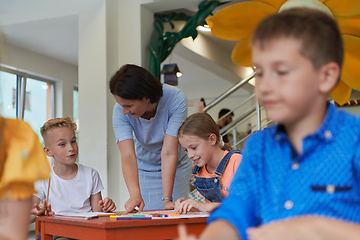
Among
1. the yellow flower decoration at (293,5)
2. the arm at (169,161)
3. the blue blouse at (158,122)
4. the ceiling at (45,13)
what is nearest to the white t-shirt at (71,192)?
the blue blouse at (158,122)

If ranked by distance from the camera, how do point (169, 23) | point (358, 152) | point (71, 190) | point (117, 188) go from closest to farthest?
1. point (358, 152)
2. point (71, 190)
3. point (117, 188)
4. point (169, 23)

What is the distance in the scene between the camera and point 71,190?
2104 millimetres

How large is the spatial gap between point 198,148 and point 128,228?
751mm

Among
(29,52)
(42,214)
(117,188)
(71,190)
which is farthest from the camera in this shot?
(29,52)

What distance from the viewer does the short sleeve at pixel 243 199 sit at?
0.62 metres

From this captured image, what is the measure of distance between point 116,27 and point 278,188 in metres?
3.02

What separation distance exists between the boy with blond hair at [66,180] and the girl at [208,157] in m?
0.55

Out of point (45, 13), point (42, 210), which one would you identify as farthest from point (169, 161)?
point (45, 13)

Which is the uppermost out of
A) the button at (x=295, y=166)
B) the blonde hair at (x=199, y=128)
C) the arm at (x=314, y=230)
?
the blonde hair at (x=199, y=128)

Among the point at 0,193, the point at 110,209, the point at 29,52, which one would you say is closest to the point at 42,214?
the point at 110,209

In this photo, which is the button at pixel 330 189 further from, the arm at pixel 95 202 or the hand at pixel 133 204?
the arm at pixel 95 202

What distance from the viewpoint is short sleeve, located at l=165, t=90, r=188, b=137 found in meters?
1.96

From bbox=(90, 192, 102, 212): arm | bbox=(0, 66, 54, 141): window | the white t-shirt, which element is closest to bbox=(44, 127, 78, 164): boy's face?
the white t-shirt

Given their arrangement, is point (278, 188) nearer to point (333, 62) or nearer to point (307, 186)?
point (307, 186)
